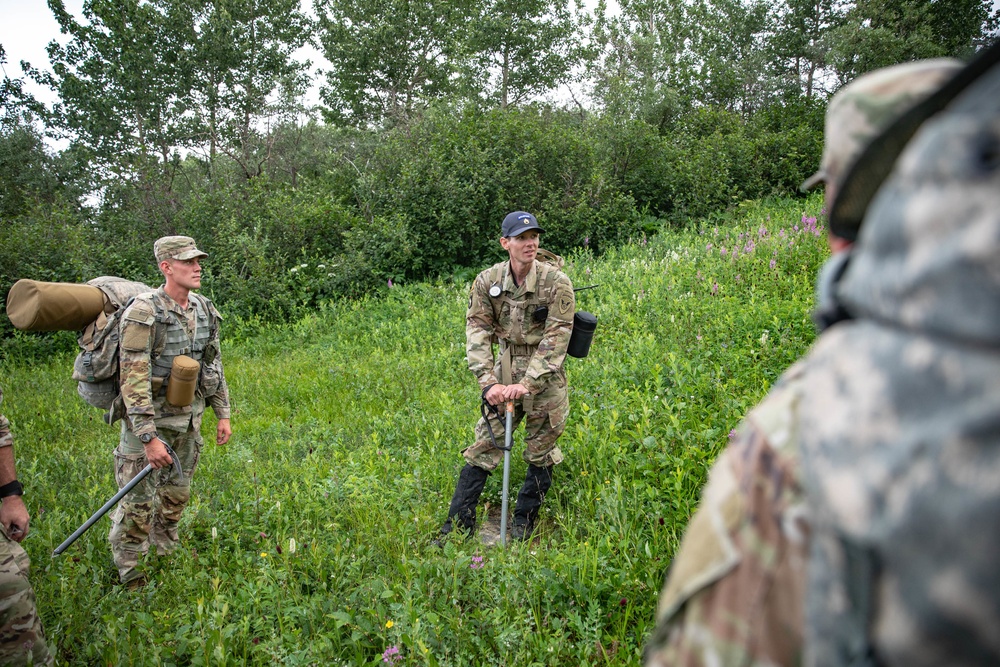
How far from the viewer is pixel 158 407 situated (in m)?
4.67

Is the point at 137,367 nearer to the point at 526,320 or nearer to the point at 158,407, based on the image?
the point at 158,407

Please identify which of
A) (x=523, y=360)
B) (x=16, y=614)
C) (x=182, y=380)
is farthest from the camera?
(x=523, y=360)

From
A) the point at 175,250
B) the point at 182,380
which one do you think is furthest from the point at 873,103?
the point at 175,250

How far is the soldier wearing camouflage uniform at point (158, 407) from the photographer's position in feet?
14.3

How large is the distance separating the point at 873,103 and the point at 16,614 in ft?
11.9

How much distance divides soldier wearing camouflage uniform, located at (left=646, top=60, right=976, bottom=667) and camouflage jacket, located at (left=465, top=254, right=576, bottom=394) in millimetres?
3614

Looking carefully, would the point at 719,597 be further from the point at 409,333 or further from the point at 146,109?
the point at 146,109

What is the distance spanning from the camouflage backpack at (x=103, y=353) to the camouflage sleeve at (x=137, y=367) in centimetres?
15

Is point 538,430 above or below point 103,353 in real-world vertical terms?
below

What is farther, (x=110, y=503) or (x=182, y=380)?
(x=182, y=380)

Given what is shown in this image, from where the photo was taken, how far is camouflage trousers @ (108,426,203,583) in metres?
4.52

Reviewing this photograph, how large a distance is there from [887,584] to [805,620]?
152 mm

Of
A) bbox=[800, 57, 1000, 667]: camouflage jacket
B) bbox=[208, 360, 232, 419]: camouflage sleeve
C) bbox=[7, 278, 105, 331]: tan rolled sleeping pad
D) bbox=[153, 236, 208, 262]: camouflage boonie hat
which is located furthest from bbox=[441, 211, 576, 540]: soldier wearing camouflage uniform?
bbox=[800, 57, 1000, 667]: camouflage jacket

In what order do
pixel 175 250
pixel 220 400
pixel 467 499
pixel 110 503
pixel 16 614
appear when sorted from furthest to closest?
pixel 220 400 → pixel 467 499 → pixel 175 250 → pixel 110 503 → pixel 16 614
